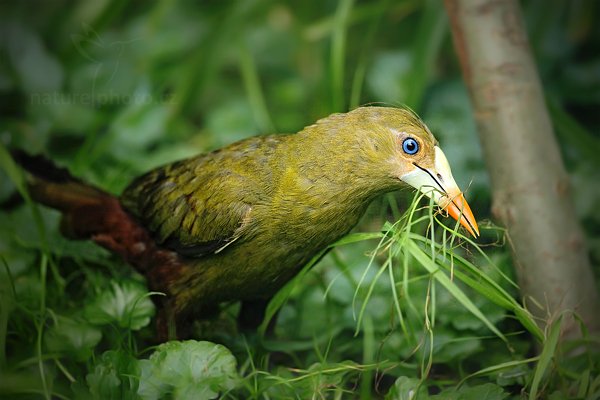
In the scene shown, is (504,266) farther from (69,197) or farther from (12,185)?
(12,185)

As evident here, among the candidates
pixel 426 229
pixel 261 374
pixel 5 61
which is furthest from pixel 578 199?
pixel 5 61

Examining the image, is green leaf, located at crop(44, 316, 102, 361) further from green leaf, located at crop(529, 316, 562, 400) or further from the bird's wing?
green leaf, located at crop(529, 316, 562, 400)

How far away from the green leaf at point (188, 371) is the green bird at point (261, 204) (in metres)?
0.28

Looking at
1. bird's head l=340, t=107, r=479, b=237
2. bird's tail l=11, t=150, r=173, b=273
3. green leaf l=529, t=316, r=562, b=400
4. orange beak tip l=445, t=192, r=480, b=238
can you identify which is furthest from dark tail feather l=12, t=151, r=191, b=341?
green leaf l=529, t=316, r=562, b=400

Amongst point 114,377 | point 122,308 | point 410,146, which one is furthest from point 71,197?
point 410,146

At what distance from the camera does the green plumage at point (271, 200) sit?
2.15 meters

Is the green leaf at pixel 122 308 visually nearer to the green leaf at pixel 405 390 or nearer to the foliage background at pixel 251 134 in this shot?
the foliage background at pixel 251 134

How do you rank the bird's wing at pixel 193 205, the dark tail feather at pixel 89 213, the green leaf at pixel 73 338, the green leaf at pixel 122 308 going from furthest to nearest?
the dark tail feather at pixel 89 213 → the green leaf at pixel 122 308 → the green leaf at pixel 73 338 → the bird's wing at pixel 193 205

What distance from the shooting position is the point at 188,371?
209 centimetres

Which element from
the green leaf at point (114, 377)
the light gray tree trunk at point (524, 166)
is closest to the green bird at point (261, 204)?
the green leaf at point (114, 377)

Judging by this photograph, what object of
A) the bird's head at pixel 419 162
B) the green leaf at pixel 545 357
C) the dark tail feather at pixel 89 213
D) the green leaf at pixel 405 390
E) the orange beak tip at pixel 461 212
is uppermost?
the bird's head at pixel 419 162

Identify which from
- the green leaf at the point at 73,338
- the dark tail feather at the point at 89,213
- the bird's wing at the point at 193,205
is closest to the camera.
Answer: the bird's wing at the point at 193,205

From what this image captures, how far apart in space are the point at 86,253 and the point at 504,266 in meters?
1.55

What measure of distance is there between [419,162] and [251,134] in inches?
68.0
